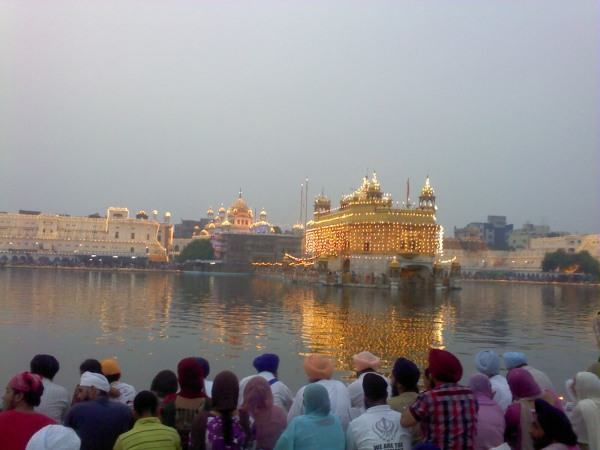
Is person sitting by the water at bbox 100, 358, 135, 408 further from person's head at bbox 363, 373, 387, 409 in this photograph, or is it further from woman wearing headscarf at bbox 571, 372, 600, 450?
woman wearing headscarf at bbox 571, 372, 600, 450

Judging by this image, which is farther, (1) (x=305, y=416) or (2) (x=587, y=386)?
(2) (x=587, y=386)

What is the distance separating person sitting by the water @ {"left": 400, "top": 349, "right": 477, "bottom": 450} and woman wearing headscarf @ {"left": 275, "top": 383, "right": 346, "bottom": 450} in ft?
1.64

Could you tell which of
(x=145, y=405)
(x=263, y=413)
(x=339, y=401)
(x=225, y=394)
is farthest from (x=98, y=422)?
(x=339, y=401)

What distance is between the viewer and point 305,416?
14.6 feet

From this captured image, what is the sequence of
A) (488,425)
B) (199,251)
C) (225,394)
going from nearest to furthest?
(225,394) → (488,425) → (199,251)

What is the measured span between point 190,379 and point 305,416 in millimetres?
993

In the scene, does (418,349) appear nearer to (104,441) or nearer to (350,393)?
(350,393)

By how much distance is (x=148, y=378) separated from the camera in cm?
1058

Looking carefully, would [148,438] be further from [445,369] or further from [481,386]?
[481,386]

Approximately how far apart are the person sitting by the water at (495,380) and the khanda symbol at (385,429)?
1788 millimetres

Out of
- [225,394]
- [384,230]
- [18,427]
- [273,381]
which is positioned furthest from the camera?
[384,230]

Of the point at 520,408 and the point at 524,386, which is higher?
the point at 524,386

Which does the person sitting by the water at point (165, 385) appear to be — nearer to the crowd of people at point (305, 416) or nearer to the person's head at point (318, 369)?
the crowd of people at point (305, 416)

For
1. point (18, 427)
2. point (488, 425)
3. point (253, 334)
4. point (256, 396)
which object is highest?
point (256, 396)
